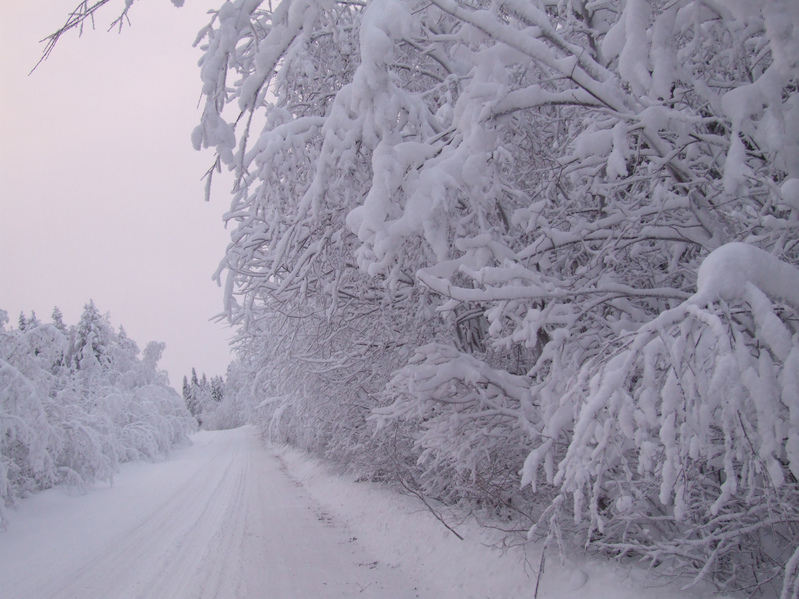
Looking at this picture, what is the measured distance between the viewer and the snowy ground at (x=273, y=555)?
225 inches

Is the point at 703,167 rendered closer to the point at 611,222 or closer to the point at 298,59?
the point at 611,222

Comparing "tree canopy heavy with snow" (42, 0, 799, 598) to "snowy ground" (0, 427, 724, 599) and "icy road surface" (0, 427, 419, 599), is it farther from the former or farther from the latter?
"icy road surface" (0, 427, 419, 599)

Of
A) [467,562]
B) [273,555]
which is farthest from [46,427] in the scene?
[467,562]

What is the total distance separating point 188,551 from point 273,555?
5.65 ft

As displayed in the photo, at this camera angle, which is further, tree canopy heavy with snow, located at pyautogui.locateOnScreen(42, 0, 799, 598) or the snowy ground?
the snowy ground

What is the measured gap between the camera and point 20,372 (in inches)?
575

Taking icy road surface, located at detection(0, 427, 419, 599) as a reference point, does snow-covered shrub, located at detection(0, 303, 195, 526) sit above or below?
above

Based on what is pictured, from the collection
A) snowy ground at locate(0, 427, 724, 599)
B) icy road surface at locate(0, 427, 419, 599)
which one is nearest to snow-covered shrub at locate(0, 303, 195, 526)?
icy road surface at locate(0, 427, 419, 599)

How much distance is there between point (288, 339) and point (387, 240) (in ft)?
18.3

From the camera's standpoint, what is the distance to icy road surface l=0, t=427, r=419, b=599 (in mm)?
6538

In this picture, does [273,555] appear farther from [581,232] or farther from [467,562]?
[581,232]

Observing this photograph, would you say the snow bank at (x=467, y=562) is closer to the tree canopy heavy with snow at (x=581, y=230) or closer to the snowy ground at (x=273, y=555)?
the snowy ground at (x=273, y=555)

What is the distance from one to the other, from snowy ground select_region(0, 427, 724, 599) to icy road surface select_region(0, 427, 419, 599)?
0.03m

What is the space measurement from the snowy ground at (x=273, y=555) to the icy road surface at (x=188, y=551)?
0.03 metres
